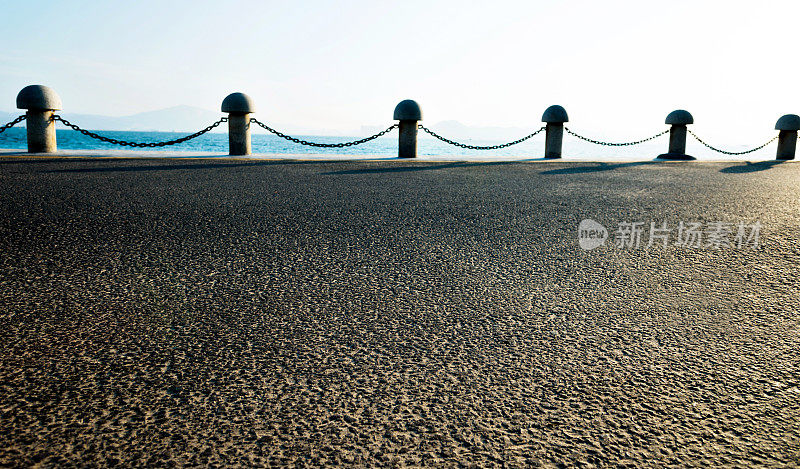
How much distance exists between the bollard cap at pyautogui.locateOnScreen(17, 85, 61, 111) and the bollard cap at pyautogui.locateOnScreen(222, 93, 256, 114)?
14.1 ft

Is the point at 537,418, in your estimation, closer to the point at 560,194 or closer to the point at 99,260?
the point at 99,260

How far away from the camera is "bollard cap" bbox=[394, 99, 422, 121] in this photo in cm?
1628

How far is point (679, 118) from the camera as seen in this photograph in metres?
19.5

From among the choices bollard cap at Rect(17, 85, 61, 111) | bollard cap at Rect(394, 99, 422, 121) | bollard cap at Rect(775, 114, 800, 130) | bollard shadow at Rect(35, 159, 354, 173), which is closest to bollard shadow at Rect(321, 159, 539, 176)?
bollard cap at Rect(394, 99, 422, 121)

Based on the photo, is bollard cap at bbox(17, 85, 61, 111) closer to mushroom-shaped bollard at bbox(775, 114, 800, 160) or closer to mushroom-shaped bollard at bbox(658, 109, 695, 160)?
mushroom-shaped bollard at bbox(658, 109, 695, 160)

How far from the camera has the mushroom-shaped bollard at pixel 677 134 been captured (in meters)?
19.5

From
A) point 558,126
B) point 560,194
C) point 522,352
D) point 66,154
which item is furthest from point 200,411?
point 558,126

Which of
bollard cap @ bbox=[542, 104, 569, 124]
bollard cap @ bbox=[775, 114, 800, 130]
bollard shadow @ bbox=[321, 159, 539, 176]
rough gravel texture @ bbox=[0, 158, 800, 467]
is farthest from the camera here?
bollard cap @ bbox=[775, 114, 800, 130]

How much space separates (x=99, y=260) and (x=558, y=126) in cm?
1617

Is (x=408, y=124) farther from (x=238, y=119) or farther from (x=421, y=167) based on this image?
(x=238, y=119)

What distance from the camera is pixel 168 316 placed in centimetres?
305

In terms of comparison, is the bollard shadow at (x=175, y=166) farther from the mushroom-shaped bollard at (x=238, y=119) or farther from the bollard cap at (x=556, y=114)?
the bollard cap at (x=556, y=114)

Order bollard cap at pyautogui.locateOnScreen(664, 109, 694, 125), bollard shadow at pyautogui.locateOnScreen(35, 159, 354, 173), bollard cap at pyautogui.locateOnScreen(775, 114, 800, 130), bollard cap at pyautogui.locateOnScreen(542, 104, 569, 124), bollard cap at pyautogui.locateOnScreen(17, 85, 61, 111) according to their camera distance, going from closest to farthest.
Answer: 1. bollard shadow at pyautogui.locateOnScreen(35, 159, 354, 173)
2. bollard cap at pyautogui.locateOnScreen(17, 85, 61, 111)
3. bollard cap at pyautogui.locateOnScreen(542, 104, 569, 124)
4. bollard cap at pyautogui.locateOnScreen(664, 109, 694, 125)
5. bollard cap at pyautogui.locateOnScreen(775, 114, 800, 130)

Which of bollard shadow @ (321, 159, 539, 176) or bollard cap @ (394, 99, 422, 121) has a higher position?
bollard cap @ (394, 99, 422, 121)
